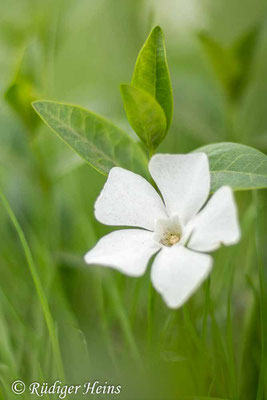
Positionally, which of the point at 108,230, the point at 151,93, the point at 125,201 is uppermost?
Answer: the point at 151,93

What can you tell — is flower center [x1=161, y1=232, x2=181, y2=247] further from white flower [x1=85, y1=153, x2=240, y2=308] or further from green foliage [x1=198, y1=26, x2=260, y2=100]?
green foliage [x1=198, y1=26, x2=260, y2=100]

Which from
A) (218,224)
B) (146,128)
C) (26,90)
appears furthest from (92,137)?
(26,90)

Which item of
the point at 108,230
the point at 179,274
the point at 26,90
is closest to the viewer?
the point at 179,274

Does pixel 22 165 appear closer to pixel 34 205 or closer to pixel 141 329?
pixel 34 205

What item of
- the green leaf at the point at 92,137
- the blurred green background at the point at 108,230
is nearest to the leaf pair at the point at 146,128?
the green leaf at the point at 92,137

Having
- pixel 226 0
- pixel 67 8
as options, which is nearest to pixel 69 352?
pixel 67 8

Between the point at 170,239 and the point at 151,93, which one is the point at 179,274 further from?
the point at 151,93

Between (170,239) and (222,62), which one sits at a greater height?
(222,62)
